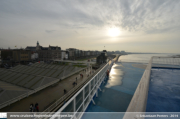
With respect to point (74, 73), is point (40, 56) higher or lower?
higher

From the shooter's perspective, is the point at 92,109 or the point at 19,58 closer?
the point at 92,109

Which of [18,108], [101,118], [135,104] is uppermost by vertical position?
[135,104]

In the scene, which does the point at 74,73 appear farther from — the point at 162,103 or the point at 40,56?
the point at 40,56

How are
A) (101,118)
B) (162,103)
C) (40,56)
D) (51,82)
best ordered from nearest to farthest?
(101,118) < (162,103) < (51,82) < (40,56)

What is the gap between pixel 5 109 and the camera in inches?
448

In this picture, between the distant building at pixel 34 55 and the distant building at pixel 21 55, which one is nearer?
the distant building at pixel 21 55

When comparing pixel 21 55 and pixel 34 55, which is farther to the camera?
pixel 34 55

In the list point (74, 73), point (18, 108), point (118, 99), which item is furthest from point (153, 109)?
point (74, 73)

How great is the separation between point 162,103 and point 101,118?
5.53 metres

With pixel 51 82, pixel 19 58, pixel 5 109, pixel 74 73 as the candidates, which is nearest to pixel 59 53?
pixel 19 58

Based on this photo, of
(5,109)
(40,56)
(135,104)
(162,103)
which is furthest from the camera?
(40,56)

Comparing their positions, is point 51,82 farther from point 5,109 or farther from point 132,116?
point 132,116

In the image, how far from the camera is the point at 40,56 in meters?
73.1

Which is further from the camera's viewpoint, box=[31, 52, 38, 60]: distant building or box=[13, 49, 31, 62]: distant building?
box=[31, 52, 38, 60]: distant building
